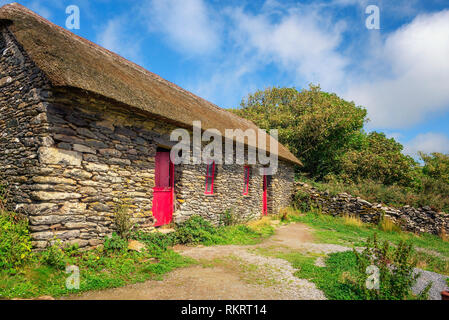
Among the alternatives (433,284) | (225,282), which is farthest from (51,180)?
(433,284)

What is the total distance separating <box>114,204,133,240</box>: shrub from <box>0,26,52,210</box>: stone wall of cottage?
148cm

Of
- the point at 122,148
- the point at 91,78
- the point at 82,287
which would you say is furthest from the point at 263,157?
the point at 82,287

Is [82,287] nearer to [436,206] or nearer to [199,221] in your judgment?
[199,221]

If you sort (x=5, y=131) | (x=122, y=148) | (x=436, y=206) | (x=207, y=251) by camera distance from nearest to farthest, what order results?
(x=5, y=131)
(x=122, y=148)
(x=207, y=251)
(x=436, y=206)

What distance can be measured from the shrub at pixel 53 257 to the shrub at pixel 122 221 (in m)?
1.18

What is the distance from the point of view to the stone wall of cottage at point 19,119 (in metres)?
4.25

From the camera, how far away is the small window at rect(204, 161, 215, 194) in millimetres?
Answer: 7888

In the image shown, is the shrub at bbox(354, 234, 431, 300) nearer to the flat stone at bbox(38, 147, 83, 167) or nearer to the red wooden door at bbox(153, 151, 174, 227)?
the red wooden door at bbox(153, 151, 174, 227)

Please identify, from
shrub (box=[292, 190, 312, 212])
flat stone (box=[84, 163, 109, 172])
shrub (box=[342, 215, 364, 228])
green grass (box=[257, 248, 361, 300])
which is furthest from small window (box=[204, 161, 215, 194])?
shrub (box=[292, 190, 312, 212])

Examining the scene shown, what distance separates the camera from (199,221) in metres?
7.03

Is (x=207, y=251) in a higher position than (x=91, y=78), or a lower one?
lower
